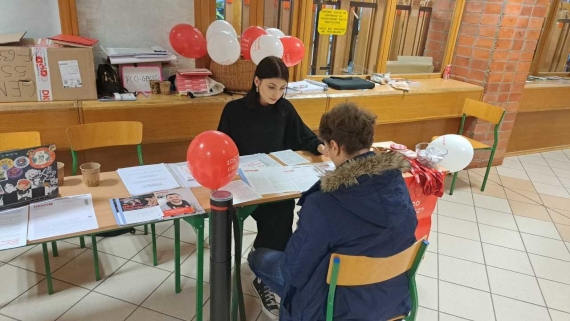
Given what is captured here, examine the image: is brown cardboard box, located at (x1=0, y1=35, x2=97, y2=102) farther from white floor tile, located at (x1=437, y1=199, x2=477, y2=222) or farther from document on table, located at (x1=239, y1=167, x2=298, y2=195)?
white floor tile, located at (x1=437, y1=199, x2=477, y2=222)

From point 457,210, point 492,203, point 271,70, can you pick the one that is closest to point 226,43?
point 271,70

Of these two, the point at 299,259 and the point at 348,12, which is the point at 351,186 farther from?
the point at 348,12

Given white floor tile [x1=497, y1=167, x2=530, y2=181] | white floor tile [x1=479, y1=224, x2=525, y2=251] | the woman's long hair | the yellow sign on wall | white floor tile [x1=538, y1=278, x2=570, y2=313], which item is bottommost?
white floor tile [x1=538, y1=278, x2=570, y2=313]

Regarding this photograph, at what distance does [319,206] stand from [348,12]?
2.79 metres

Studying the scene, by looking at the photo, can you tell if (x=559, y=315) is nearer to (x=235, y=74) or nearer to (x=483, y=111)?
(x=483, y=111)

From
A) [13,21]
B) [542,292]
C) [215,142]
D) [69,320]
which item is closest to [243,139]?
[215,142]

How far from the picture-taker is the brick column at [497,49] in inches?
145

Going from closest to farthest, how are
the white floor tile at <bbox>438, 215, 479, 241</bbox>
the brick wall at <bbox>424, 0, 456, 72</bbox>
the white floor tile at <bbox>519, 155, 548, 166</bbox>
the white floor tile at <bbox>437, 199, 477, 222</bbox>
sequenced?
the white floor tile at <bbox>438, 215, 479, 241</bbox>
the white floor tile at <bbox>437, 199, 477, 222</bbox>
the brick wall at <bbox>424, 0, 456, 72</bbox>
the white floor tile at <bbox>519, 155, 548, 166</bbox>

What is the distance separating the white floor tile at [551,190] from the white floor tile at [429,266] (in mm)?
1907

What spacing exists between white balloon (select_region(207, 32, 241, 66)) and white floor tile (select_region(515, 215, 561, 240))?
2557 millimetres

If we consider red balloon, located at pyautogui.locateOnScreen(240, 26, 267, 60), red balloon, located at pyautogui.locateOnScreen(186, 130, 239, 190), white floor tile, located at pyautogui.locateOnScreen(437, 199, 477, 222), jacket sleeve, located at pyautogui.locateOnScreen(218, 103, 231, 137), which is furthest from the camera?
white floor tile, located at pyautogui.locateOnScreen(437, 199, 477, 222)

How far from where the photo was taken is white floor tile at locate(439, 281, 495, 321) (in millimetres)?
2215

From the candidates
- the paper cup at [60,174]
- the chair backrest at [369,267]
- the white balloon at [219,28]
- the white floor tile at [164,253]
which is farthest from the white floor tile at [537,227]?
the paper cup at [60,174]

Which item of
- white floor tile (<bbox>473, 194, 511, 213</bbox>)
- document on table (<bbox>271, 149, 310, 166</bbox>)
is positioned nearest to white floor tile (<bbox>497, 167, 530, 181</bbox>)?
white floor tile (<bbox>473, 194, 511, 213</bbox>)
